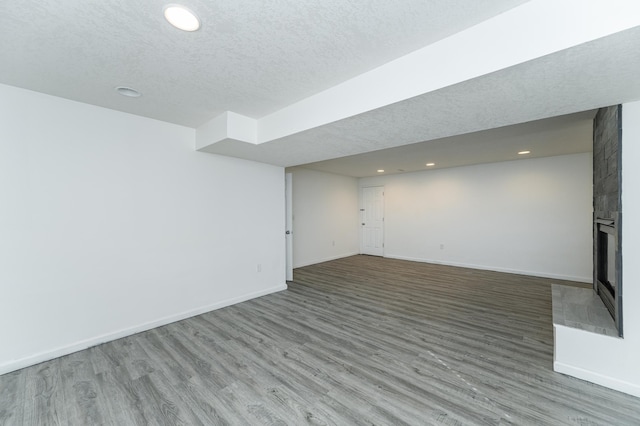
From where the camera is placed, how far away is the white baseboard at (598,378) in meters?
1.91

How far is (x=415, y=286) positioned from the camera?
4738mm

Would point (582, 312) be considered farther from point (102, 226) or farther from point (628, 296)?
point (102, 226)

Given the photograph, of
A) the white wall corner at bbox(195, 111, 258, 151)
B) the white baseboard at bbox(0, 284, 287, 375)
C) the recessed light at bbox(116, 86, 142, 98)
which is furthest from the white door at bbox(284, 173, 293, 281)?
the recessed light at bbox(116, 86, 142, 98)

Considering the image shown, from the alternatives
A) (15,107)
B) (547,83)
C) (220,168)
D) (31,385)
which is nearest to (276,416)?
(31,385)

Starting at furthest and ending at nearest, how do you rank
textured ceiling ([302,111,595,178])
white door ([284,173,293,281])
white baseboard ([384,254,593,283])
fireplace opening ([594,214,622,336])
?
white door ([284,173,293,281]) → white baseboard ([384,254,593,283]) → textured ceiling ([302,111,595,178]) → fireplace opening ([594,214,622,336])

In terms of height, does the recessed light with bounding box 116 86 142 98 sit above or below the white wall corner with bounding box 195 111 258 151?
above

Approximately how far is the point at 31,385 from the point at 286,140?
124 inches

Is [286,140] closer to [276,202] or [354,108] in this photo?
[354,108]

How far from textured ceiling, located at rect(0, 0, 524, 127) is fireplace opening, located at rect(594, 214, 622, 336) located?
2.09 meters

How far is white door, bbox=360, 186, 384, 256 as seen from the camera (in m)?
7.85

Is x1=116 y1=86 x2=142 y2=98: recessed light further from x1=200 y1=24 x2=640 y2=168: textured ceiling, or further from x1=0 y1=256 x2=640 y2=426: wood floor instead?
x1=0 y1=256 x2=640 y2=426: wood floor

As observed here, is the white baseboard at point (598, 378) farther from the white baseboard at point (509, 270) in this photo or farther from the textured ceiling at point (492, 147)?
the white baseboard at point (509, 270)

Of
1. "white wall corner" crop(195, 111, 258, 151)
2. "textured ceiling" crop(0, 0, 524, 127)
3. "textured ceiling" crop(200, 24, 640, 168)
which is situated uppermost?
"textured ceiling" crop(0, 0, 524, 127)

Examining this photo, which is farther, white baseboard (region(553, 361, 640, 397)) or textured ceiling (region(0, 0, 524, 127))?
white baseboard (region(553, 361, 640, 397))
